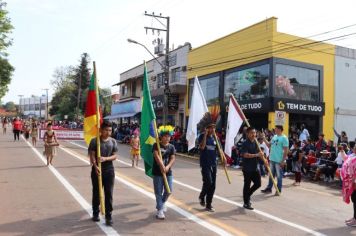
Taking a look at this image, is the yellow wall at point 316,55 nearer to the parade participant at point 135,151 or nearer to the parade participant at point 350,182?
the parade participant at point 135,151

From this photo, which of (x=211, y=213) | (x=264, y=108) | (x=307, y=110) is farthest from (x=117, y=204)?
(x=307, y=110)

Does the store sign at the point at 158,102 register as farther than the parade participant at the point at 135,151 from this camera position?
Yes

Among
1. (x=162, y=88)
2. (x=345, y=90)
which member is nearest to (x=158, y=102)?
(x=162, y=88)

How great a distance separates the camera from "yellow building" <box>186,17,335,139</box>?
82.0ft

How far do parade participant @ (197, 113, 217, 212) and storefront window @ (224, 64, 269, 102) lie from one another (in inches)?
651

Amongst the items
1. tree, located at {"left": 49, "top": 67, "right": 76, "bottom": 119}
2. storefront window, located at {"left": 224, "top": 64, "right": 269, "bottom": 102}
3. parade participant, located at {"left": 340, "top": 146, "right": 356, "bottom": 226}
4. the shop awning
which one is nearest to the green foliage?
tree, located at {"left": 49, "top": 67, "right": 76, "bottom": 119}

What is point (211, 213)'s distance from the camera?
862 centimetres

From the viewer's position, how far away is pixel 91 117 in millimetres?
8320

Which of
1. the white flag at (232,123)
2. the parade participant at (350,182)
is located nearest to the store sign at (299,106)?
the white flag at (232,123)

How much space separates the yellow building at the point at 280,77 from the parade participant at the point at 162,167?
54.6 feet

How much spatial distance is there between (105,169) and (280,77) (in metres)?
19.3

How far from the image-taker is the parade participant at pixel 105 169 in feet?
23.9

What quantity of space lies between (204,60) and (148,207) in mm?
24570

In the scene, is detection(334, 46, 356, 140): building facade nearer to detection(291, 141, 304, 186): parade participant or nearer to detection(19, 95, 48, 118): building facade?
detection(291, 141, 304, 186): parade participant
